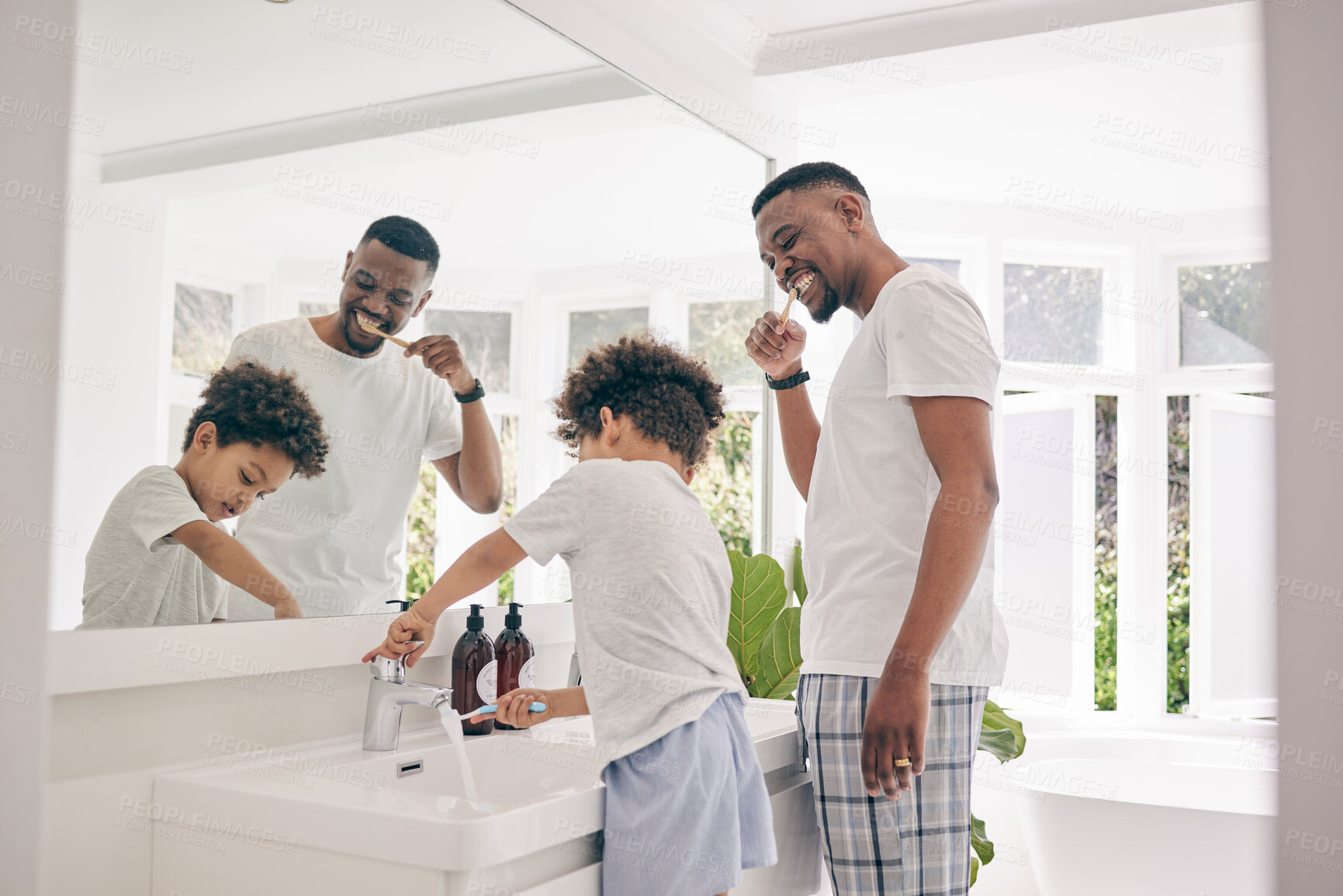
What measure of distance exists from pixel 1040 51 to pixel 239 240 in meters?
1.81

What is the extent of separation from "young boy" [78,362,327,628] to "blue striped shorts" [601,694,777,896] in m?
0.51

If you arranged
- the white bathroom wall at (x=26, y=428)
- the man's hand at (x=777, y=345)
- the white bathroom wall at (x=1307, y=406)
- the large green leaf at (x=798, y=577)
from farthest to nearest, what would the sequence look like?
the large green leaf at (x=798, y=577), the man's hand at (x=777, y=345), the white bathroom wall at (x=26, y=428), the white bathroom wall at (x=1307, y=406)

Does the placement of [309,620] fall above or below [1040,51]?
below

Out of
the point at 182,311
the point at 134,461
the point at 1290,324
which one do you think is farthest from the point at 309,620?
the point at 1290,324

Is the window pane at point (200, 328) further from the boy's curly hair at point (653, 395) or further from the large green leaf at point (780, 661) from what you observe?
the large green leaf at point (780, 661)

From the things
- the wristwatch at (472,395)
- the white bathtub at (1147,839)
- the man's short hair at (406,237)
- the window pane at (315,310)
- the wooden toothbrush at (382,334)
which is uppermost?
the man's short hair at (406,237)

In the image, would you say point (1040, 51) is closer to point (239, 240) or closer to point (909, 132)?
point (909, 132)

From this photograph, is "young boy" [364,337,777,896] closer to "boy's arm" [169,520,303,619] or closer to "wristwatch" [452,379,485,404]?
"boy's arm" [169,520,303,619]

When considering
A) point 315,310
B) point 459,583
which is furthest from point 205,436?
point 459,583

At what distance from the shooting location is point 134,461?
1140 millimetres

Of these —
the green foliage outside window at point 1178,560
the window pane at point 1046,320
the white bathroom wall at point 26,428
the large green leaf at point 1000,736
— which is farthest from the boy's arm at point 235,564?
the green foliage outside window at point 1178,560

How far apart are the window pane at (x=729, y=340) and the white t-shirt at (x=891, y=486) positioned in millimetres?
995

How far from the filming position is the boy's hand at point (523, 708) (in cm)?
127

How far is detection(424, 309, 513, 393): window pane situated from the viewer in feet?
5.24
